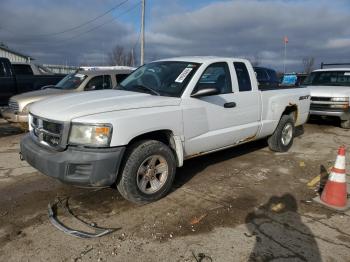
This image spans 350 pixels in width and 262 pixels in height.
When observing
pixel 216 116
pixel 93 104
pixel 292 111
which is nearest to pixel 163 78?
pixel 216 116

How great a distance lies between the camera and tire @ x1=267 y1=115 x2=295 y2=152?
22.9 feet

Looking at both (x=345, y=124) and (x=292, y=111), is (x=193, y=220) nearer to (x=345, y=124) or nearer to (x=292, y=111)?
(x=292, y=111)

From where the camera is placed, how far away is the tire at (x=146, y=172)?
4062 mm

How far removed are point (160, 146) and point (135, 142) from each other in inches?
12.6

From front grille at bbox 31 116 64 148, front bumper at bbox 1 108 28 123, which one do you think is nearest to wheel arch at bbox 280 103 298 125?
front grille at bbox 31 116 64 148

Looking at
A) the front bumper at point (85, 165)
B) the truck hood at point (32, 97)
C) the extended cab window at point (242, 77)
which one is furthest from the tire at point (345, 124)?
the front bumper at point (85, 165)

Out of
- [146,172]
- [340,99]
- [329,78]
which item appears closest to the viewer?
[146,172]

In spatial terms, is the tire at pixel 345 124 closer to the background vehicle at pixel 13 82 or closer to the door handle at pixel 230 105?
the door handle at pixel 230 105

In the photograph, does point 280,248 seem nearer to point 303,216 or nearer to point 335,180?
point 303,216

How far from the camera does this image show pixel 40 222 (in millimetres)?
3863

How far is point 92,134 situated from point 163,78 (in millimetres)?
1712

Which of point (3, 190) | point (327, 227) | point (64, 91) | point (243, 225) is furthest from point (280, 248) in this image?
point (64, 91)

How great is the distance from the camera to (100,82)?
9086 mm

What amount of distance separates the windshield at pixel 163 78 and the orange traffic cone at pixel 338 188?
224cm
